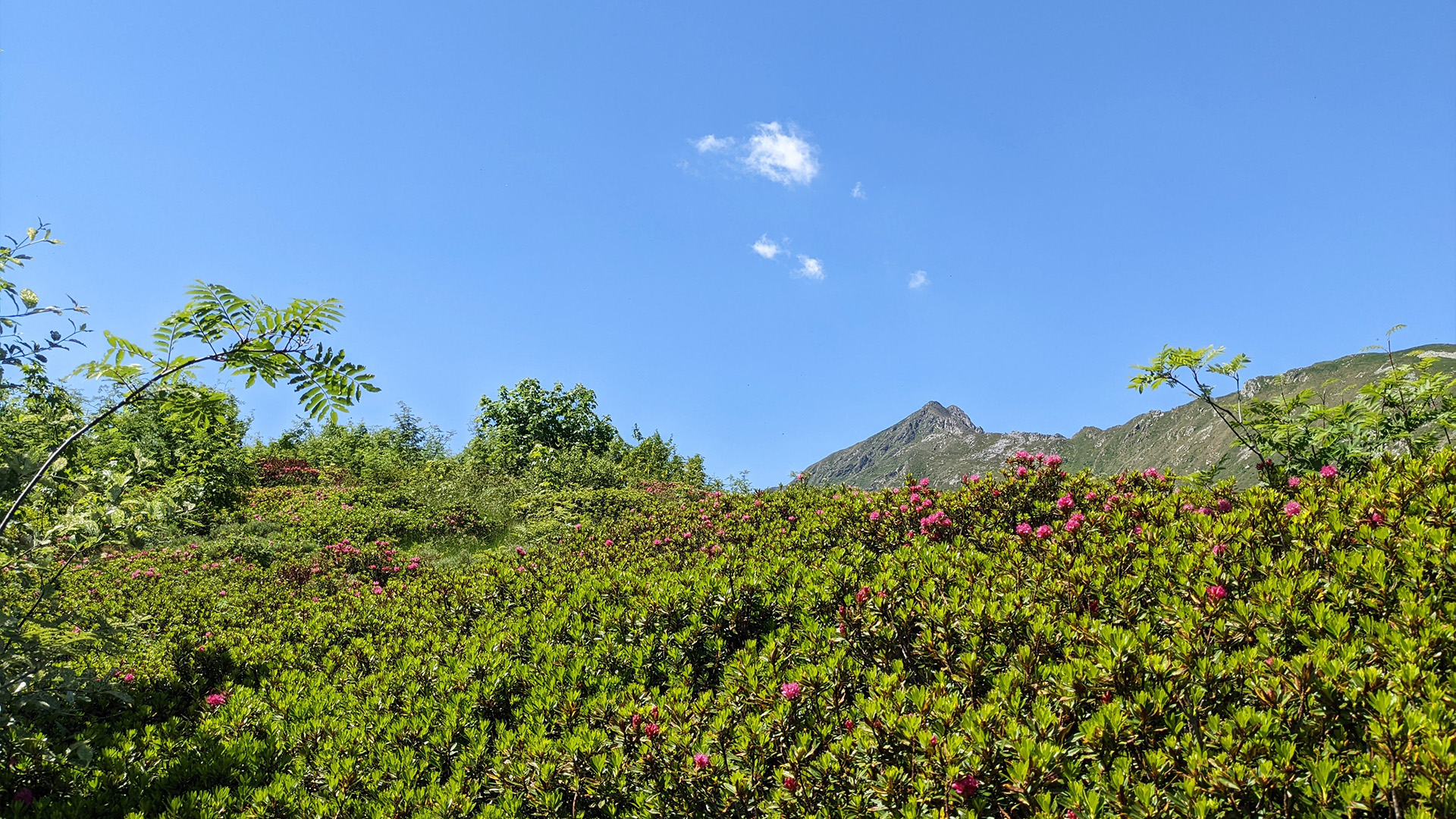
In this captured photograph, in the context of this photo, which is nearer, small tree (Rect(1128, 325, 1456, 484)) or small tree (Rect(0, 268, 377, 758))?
small tree (Rect(0, 268, 377, 758))

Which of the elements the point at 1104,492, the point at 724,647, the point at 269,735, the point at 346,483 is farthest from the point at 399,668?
the point at 346,483

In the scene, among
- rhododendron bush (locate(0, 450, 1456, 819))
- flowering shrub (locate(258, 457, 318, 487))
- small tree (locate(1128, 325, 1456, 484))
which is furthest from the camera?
flowering shrub (locate(258, 457, 318, 487))

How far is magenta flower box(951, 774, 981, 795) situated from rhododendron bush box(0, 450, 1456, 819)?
0.01m

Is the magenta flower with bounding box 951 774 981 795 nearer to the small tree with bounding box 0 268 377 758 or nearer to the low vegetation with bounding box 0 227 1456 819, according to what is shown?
the low vegetation with bounding box 0 227 1456 819

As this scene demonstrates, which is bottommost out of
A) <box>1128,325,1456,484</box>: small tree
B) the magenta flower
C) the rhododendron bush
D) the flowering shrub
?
the magenta flower

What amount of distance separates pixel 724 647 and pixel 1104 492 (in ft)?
11.2

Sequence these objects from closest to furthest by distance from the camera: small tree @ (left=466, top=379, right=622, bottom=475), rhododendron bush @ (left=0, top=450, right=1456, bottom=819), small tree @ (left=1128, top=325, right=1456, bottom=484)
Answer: rhododendron bush @ (left=0, top=450, right=1456, bottom=819), small tree @ (left=1128, top=325, right=1456, bottom=484), small tree @ (left=466, top=379, right=622, bottom=475)

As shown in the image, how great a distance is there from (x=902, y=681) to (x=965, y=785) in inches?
27.4

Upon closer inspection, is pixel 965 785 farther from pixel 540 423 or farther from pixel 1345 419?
pixel 540 423

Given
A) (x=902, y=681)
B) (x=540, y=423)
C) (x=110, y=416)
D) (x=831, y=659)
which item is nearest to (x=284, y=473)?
(x=540, y=423)

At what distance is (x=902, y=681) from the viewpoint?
9.21 ft

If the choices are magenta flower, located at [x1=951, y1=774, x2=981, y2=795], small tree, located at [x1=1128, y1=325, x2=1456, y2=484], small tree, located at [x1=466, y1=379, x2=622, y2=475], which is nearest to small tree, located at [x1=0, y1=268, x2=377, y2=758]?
magenta flower, located at [x1=951, y1=774, x2=981, y2=795]

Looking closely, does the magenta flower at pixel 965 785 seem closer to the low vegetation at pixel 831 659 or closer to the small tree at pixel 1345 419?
the low vegetation at pixel 831 659

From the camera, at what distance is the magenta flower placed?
6.94 ft
